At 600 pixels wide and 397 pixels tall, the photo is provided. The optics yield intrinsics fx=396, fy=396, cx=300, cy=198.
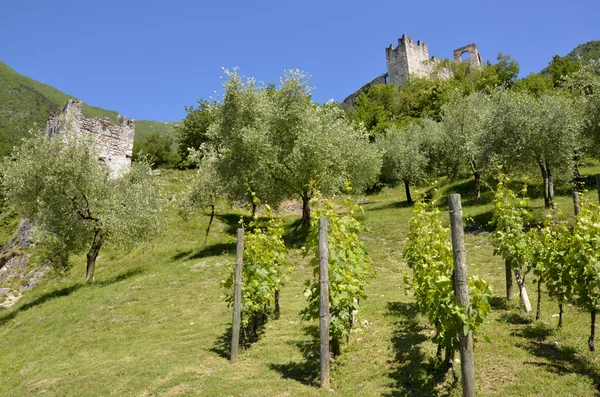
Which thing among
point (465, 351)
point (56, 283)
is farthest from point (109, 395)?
point (56, 283)

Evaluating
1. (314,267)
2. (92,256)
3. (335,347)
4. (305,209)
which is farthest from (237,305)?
(305,209)

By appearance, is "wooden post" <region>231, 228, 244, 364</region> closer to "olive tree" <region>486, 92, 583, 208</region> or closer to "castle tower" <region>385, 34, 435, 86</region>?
"olive tree" <region>486, 92, 583, 208</region>

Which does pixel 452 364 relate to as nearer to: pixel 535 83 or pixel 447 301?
pixel 447 301

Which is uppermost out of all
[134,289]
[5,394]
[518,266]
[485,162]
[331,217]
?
[485,162]

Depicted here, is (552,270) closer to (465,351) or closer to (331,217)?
(465,351)

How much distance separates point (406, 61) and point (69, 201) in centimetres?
7984

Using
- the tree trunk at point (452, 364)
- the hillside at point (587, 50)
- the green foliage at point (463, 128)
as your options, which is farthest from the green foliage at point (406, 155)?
the hillside at point (587, 50)

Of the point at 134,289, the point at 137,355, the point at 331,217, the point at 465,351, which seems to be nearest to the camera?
the point at 465,351

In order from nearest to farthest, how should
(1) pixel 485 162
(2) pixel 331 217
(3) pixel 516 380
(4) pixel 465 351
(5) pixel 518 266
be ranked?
(4) pixel 465 351 < (3) pixel 516 380 < (2) pixel 331 217 < (5) pixel 518 266 < (1) pixel 485 162

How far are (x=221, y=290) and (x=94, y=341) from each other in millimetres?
5672

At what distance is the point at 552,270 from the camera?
31.3ft

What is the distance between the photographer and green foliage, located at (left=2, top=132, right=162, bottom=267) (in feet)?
76.4

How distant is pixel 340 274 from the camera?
9531 mm

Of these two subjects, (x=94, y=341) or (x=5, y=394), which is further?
(x=94, y=341)
